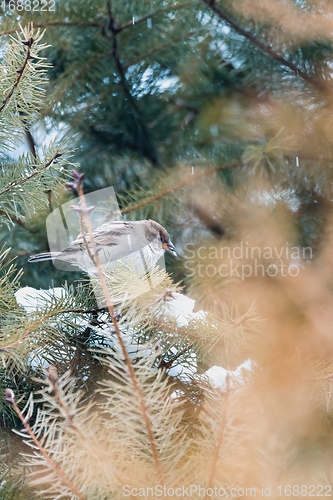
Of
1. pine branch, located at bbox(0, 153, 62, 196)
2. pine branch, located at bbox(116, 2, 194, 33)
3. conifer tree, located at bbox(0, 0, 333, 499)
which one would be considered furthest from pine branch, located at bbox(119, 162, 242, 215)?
pine branch, located at bbox(116, 2, 194, 33)

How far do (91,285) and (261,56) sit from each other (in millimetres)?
514

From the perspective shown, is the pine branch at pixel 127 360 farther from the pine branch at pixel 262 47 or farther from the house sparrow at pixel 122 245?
the pine branch at pixel 262 47

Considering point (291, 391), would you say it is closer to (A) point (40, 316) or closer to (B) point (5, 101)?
(A) point (40, 316)

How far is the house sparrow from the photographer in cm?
43

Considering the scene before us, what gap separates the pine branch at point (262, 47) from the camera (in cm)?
63

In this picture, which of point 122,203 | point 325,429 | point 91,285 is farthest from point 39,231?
point 325,429

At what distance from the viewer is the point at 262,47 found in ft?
2.14

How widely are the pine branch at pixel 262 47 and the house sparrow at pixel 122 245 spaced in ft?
1.28

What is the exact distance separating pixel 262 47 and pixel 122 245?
17.6 inches

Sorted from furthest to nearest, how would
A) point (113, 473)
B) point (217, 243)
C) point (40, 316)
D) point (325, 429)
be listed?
1. point (217, 243)
2. point (325, 429)
3. point (40, 316)
4. point (113, 473)

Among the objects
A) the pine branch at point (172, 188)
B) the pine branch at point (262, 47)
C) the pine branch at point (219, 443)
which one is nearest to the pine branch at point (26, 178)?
the pine branch at point (172, 188)

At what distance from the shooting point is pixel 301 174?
65 centimetres

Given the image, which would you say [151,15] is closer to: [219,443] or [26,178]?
[26,178]

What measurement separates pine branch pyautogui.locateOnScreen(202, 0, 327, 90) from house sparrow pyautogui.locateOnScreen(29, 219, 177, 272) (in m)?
0.39
